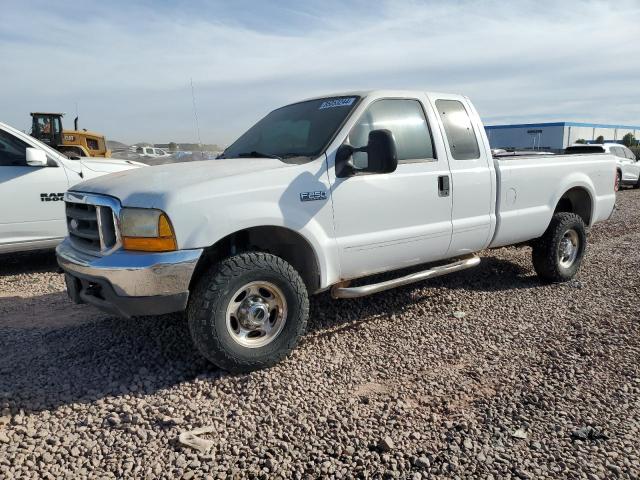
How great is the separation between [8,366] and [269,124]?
111 inches

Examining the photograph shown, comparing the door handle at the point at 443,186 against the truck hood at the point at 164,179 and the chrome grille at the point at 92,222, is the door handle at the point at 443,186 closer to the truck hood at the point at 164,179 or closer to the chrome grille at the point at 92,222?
the truck hood at the point at 164,179

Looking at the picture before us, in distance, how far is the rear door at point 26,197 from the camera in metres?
5.98

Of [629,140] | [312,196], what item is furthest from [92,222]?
[629,140]

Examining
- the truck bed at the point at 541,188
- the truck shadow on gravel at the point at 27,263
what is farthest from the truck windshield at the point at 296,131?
the truck shadow on gravel at the point at 27,263

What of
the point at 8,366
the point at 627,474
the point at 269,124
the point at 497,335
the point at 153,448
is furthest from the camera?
the point at 269,124

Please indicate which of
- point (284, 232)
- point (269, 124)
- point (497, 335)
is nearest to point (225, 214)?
point (284, 232)

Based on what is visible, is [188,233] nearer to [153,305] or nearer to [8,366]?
[153,305]

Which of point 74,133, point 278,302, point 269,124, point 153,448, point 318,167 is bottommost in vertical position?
point 153,448

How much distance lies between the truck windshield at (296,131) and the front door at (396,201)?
7.8 inches

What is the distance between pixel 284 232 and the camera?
3.73m

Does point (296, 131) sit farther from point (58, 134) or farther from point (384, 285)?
point (58, 134)

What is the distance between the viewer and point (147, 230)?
126 inches

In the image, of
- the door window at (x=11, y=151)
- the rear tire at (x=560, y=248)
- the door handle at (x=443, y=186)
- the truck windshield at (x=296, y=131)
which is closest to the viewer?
the truck windshield at (x=296, y=131)

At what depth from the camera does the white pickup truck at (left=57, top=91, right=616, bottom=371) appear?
323cm
